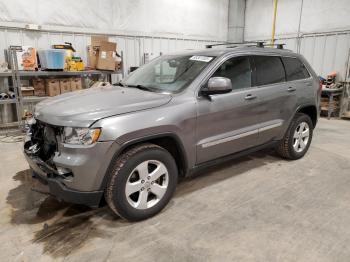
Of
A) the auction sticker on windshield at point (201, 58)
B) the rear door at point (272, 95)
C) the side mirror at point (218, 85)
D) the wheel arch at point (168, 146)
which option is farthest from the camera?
the rear door at point (272, 95)

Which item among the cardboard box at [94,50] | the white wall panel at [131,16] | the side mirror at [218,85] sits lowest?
the side mirror at [218,85]

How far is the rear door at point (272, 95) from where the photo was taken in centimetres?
334

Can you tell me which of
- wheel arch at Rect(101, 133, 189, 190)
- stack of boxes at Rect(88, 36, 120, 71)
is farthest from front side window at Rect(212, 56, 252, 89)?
stack of boxes at Rect(88, 36, 120, 71)

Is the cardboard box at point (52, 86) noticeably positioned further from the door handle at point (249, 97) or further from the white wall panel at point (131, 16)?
the door handle at point (249, 97)

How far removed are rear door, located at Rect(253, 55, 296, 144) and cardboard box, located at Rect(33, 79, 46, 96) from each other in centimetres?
461

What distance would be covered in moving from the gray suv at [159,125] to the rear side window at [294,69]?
0.02m

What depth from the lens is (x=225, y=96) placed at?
291 cm

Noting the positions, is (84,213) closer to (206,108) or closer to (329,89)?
(206,108)

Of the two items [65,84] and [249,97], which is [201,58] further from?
[65,84]

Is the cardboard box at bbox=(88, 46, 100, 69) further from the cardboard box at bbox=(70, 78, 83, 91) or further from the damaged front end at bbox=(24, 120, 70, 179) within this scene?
the damaged front end at bbox=(24, 120, 70, 179)

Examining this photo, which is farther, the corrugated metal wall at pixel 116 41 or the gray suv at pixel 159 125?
the corrugated metal wall at pixel 116 41

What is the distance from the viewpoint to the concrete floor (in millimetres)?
2127

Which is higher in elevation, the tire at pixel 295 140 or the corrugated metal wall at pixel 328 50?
the corrugated metal wall at pixel 328 50

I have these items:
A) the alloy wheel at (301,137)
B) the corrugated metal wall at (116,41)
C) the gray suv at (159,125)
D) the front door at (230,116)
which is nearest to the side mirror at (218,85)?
the gray suv at (159,125)
